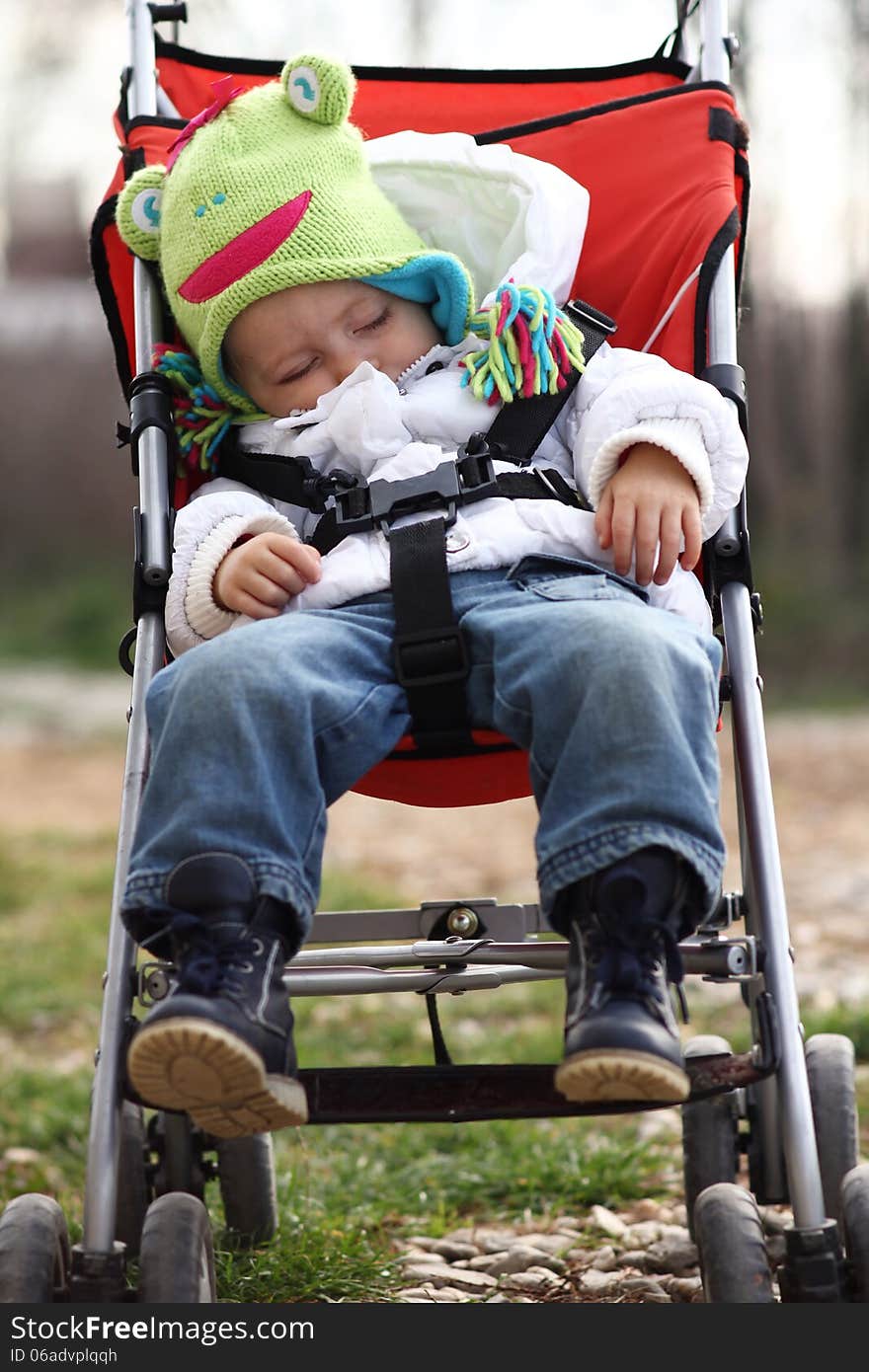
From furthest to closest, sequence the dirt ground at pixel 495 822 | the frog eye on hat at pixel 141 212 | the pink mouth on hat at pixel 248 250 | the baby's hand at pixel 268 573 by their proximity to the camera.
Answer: the dirt ground at pixel 495 822
the frog eye on hat at pixel 141 212
the pink mouth on hat at pixel 248 250
the baby's hand at pixel 268 573

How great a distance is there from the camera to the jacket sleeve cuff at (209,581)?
84.5 inches

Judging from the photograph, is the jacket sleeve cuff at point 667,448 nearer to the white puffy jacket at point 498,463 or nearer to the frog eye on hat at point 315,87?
the white puffy jacket at point 498,463

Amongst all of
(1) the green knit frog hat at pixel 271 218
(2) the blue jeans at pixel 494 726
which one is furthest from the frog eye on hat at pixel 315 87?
(2) the blue jeans at pixel 494 726

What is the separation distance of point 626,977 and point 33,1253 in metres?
0.79

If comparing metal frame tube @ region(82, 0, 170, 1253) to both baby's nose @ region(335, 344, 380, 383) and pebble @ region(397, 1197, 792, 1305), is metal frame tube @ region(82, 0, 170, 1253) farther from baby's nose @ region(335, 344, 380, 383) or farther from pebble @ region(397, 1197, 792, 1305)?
pebble @ region(397, 1197, 792, 1305)

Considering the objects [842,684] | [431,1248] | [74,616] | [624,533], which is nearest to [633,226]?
[624,533]

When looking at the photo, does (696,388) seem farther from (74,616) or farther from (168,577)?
(74,616)

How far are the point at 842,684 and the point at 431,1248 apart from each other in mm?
7655

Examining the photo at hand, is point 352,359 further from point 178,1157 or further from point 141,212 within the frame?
point 178,1157

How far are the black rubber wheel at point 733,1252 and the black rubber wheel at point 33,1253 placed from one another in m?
0.77

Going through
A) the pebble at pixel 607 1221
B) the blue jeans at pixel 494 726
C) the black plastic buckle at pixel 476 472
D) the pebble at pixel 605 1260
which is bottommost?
the pebble at pixel 605 1260

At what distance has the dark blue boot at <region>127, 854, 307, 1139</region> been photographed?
1588mm

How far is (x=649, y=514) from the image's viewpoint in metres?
2.00

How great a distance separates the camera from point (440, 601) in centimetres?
199
